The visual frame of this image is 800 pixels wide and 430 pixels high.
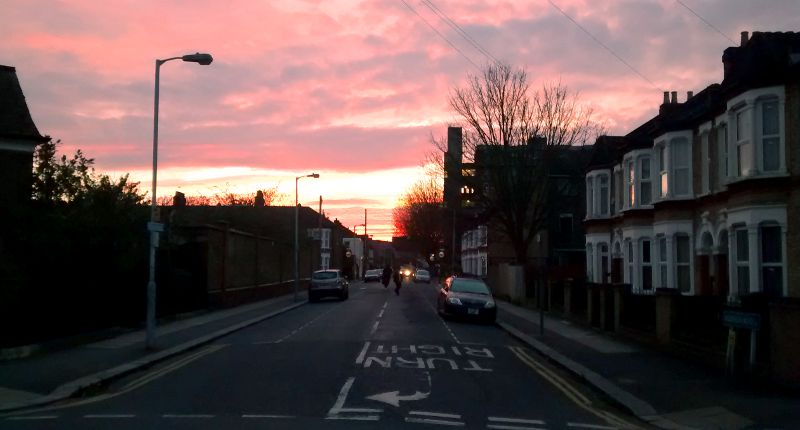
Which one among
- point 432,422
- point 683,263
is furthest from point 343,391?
point 683,263

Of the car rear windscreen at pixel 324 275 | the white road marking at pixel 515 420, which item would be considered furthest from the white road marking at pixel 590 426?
the car rear windscreen at pixel 324 275

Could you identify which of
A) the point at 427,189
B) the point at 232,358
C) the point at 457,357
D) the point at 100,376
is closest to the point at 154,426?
the point at 100,376

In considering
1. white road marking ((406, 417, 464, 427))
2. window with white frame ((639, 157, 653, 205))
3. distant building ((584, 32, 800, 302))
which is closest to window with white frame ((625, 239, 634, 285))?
distant building ((584, 32, 800, 302))

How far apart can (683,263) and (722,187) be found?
4.92 m

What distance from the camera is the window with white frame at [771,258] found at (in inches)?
842

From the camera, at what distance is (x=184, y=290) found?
104 feet

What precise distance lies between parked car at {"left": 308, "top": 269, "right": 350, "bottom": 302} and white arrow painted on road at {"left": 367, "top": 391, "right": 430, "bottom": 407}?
108 ft

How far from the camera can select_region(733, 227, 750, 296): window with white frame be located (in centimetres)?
2289

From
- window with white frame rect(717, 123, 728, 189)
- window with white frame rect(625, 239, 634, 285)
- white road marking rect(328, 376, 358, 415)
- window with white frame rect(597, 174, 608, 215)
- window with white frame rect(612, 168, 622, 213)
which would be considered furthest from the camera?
window with white frame rect(597, 174, 608, 215)

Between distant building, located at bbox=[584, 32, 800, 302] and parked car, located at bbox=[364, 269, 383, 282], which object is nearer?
distant building, located at bbox=[584, 32, 800, 302]

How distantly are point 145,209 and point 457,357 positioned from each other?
11780mm

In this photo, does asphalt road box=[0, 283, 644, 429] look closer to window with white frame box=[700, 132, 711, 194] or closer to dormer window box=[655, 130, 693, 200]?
window with white frame box=[700, 132, 711, 194]

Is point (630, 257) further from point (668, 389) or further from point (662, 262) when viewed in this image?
point (668, 389)

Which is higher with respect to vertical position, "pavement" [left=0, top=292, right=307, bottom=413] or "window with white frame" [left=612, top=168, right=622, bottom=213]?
"window with white frame" [left=612, top=168, right=622, bottom=213]
